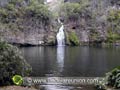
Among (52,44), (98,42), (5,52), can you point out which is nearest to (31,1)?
(52,44)

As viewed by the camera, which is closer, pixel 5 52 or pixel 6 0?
pixel 5 52

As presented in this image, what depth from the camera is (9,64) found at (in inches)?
1016

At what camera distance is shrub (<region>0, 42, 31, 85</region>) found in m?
25.2

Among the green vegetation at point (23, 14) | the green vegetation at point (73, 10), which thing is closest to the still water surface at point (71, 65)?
the green vegetation at point (23, 14)

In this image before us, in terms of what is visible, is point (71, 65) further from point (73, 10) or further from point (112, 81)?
point (73, 10)

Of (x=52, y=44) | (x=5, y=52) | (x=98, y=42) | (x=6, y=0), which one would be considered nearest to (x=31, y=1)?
(x=6, y=0)

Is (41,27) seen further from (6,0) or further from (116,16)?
(116,16)

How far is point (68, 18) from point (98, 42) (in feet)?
48.2

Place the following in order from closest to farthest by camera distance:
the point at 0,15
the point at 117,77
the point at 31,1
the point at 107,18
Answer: the point at 117,77
the point at 0,15
the point at 31,1
the point at 107,18

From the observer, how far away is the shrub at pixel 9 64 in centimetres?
2516

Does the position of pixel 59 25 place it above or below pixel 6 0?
below

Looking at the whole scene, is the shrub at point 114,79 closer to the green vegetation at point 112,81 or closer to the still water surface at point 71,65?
the green vegetation at point 112,81

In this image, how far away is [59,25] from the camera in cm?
11806

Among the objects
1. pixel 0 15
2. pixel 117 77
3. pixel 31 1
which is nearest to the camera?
pixel 117 77
